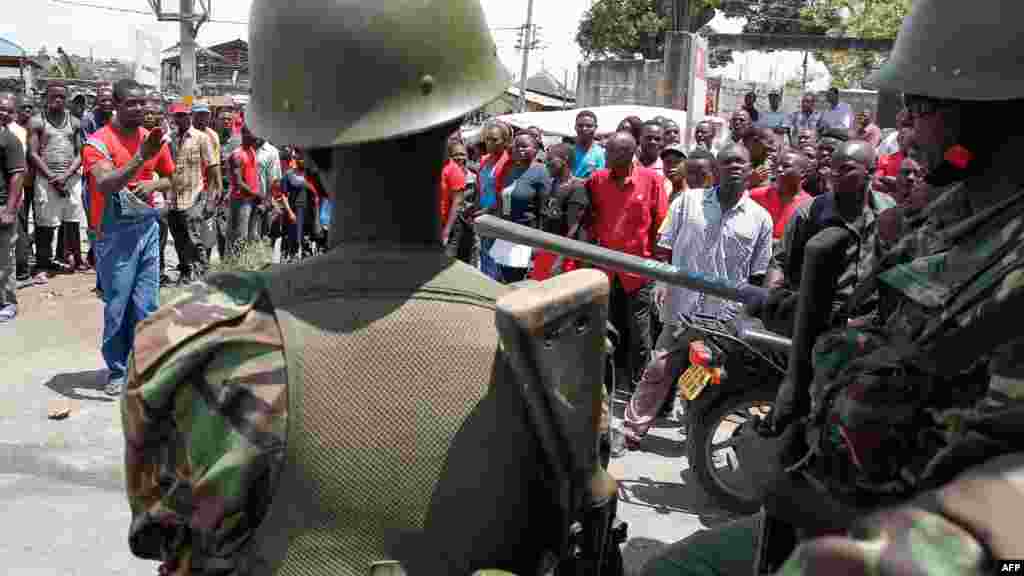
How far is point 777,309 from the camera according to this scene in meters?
2.32

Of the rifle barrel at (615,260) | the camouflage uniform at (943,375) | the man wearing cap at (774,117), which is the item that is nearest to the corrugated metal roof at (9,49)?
the man wearing cap at (774,117)

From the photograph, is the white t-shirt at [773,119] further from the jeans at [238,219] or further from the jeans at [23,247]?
the jeans at [23,247]

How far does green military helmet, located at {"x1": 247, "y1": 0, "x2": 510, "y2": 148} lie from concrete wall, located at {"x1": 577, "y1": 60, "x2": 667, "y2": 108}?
2593cm

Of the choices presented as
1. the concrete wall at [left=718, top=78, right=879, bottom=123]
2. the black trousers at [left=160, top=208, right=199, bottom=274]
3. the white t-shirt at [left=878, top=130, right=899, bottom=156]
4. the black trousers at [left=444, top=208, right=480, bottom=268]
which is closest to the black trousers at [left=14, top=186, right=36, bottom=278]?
the black trousers at [left=160, top=208, right=199, bottom=274]

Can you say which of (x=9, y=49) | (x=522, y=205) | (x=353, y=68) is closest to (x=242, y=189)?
(x=522, y=205)

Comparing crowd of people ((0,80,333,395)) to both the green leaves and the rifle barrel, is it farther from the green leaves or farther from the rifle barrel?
the green leaves

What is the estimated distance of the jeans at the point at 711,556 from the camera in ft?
6.46

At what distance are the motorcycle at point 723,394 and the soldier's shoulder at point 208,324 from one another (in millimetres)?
3299

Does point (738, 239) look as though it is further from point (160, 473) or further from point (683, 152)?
point (160, 473)

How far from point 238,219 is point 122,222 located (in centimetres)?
424

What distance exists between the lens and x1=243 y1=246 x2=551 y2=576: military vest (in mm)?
1324

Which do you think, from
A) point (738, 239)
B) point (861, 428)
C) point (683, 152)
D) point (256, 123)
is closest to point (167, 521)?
point (256, 123)

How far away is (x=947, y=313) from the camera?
1580 millimetres

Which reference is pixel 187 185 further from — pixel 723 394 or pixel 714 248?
pixel 723 394
